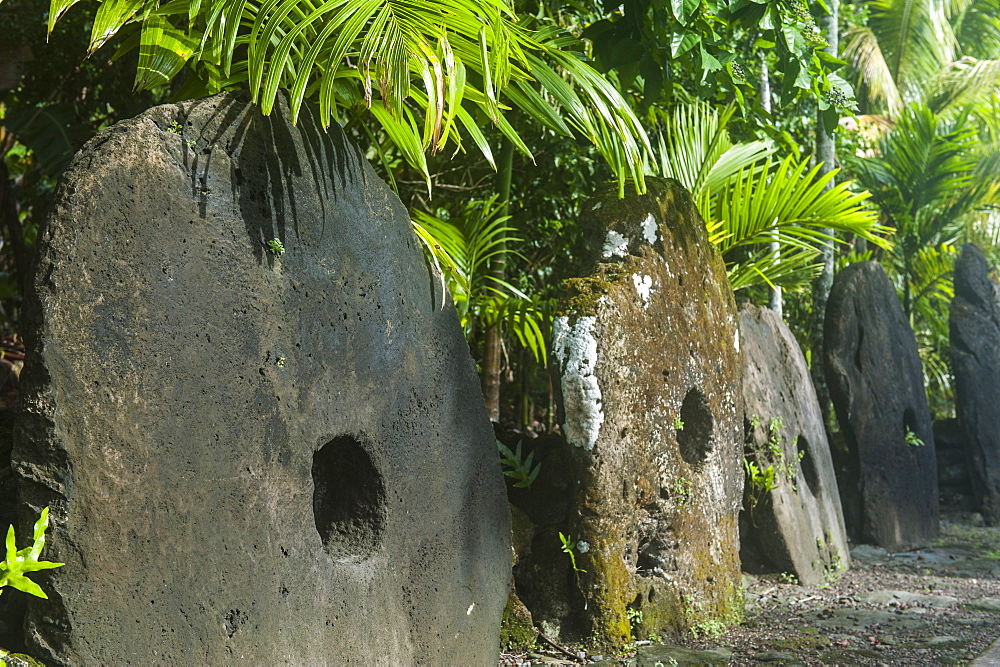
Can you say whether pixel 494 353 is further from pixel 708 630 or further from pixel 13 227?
pixel 13 227

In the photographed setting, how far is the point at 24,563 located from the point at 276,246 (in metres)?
1.11

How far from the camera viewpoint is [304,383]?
2744 mm

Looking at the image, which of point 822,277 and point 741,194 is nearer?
point 741,194

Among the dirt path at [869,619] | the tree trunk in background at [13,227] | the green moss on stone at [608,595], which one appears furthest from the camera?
the tree trunk in background at [13,227]

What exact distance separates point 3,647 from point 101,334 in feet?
2.71

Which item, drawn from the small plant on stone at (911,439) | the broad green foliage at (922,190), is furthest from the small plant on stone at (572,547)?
the broad green foliage at (922,190)

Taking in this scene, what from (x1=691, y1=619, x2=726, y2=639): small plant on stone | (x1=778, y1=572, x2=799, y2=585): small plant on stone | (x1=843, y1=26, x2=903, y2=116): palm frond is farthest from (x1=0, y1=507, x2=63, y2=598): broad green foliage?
(x1=843, y1=26, x2=903, y2=116): palm frond

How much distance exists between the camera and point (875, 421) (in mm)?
6527

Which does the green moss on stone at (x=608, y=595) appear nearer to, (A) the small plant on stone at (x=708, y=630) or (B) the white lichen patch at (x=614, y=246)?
(A) the small plant on stone at (x=708, y=630)

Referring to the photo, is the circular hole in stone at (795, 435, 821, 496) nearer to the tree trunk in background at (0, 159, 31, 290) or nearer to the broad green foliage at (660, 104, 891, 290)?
the broad green foliage at (660, 104, 891, 290)

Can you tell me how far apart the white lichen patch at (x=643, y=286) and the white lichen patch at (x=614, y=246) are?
0.12 metres

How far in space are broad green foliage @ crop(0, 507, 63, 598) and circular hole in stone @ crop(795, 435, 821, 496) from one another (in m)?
4.84

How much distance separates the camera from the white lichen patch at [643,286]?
4125mm

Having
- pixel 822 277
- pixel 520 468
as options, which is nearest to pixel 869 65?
pixel 822 277
